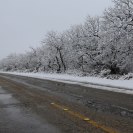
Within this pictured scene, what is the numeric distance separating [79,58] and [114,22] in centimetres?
1321

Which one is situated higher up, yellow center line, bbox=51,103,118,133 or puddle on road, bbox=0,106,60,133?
yellow center line, bbox=51,103,118,133

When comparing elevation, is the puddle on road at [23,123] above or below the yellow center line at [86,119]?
below

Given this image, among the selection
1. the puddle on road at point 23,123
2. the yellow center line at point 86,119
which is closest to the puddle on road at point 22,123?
the puddle on road at point 23,123

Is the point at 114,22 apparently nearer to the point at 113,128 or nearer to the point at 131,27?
the point at 131,27

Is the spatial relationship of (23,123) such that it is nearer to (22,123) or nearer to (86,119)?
(22,123)

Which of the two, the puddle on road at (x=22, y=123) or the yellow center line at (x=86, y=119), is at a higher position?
the yellow center line at (x=86, y=119)

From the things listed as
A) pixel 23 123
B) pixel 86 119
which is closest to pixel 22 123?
pixel 23 123

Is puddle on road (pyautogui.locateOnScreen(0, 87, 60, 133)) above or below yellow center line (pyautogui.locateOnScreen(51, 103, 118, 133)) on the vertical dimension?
below

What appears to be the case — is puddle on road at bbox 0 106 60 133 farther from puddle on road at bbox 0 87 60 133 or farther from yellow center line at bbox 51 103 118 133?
yellow center line at bbox 51 103 118 133

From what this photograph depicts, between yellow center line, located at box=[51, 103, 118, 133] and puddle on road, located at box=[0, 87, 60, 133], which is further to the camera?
puddle on road, located at box=[0, 87, 60, 133]

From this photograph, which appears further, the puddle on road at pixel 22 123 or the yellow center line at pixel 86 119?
the puddle on road at pixel 22 123

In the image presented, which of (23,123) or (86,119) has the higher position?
(86,119)

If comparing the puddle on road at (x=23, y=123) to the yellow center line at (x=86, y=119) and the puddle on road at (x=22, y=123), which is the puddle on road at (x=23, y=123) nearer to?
the puddle on road at (x=22, y=123)

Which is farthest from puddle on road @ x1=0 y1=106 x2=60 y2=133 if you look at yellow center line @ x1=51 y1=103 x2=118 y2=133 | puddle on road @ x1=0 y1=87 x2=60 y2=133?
yellow center line @ x1=51 y1=103 x2=118 y2=133
